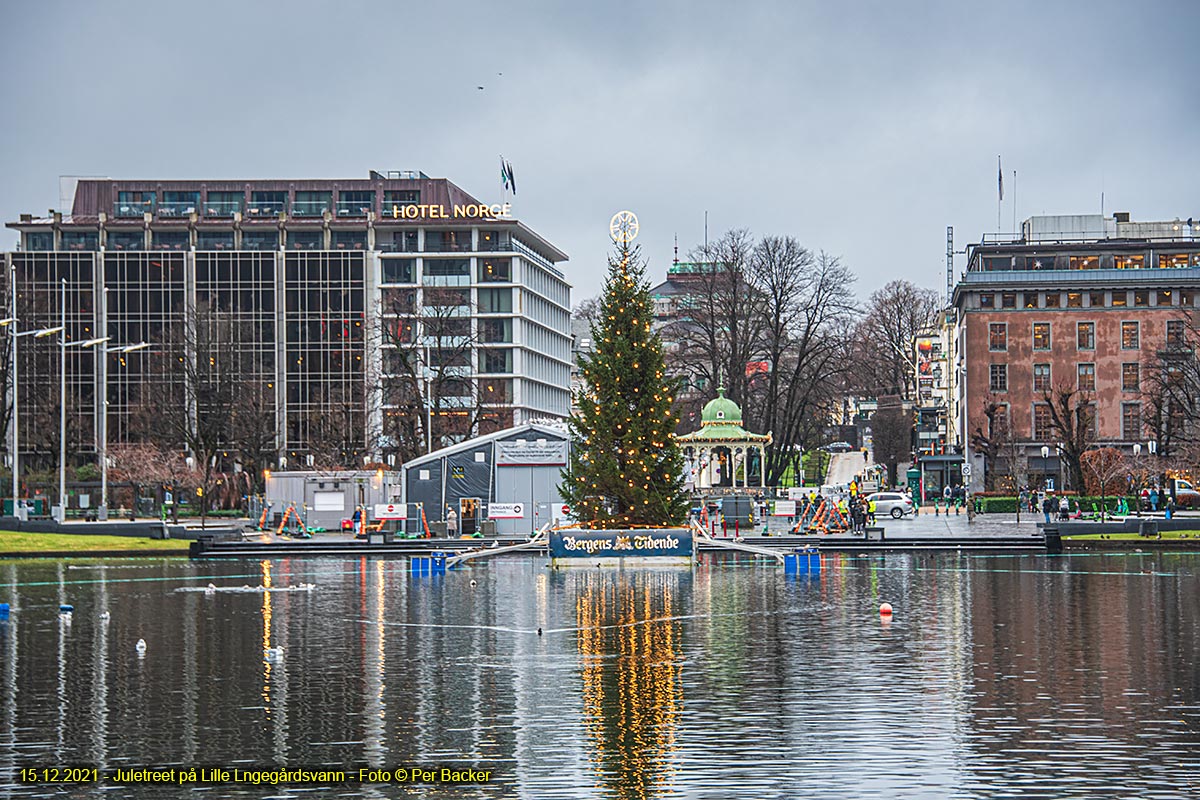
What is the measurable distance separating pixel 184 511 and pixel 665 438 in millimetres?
41007

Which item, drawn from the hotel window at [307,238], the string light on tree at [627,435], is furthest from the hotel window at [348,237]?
the string light on tree at [627,435]

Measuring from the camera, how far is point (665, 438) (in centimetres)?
5484

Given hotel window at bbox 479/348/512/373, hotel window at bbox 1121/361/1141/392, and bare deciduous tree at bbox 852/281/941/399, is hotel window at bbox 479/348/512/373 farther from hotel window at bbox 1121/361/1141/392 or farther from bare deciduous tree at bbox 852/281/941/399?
hotel window at bbox 1121/361/1141/392

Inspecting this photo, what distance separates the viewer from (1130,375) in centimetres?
11044

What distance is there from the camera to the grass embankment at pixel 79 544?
62.2 m

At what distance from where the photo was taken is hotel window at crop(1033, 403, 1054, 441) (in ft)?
362

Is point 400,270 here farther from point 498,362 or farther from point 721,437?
point 721,437

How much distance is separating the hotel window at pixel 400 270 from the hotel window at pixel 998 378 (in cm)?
5358

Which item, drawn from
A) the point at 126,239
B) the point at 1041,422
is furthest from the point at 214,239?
the point at 1041,422

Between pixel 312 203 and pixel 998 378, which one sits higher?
pixel 312 203

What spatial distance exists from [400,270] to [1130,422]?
64321 mm

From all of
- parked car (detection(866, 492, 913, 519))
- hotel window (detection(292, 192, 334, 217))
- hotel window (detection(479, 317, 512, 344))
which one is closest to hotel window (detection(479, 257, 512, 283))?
hotel window (detection(479, 317, 512, 344))

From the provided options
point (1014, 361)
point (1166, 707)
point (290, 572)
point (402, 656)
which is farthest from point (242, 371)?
point (1166, 707)

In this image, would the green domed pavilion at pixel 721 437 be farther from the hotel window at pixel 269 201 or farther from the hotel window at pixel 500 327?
the hotel window at pixel 269 201
